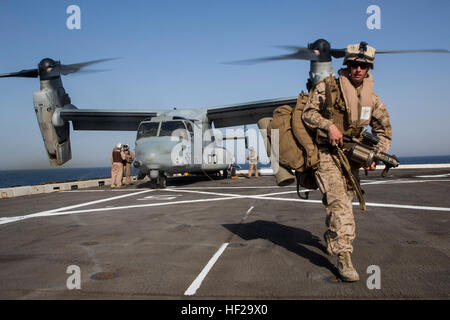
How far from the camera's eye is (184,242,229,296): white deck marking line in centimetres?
285

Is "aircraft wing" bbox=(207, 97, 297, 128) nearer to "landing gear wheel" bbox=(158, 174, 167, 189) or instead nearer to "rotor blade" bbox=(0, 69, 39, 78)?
"landing gear wheel" bbox=(158, 174, 167, 189)

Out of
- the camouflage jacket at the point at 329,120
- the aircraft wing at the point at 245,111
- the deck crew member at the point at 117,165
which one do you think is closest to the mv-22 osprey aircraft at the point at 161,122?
the aircraft wing at the point at 245,111

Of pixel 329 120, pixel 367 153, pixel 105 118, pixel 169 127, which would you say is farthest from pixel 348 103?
pixel 105 118

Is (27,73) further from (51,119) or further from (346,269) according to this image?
(346,269)

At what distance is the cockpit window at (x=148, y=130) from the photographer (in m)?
13.9

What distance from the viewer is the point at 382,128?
12.4 feet

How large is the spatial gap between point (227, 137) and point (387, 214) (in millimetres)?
13897

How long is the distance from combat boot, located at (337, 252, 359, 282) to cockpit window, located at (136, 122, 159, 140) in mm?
11469

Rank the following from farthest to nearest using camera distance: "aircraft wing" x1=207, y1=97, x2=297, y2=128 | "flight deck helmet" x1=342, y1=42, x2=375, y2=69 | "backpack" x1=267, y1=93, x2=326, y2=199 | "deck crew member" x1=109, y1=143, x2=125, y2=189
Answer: "aircraft wing" x1=207, y1=97, x2=297, y2=128 < "deck crew member" x1=109, y1=143, x2=125, y2=189 < "backpack" x1=267, y1=93, x2=326, y2=199 < "flight deck helmet" x1=342, y1=42, x2=375, y2=69

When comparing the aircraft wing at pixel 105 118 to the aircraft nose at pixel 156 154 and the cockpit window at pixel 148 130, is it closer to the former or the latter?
the cockpit window at pixel 148 130

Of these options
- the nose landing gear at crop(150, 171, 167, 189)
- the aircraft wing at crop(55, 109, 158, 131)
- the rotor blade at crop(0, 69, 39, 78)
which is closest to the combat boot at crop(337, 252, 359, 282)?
the nose landing gear at crop(150, 171, 167, 189)

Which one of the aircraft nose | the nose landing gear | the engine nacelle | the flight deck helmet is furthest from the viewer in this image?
the engine nacelle

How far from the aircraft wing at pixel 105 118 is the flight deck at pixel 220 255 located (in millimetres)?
11955

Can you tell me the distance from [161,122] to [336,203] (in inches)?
457
